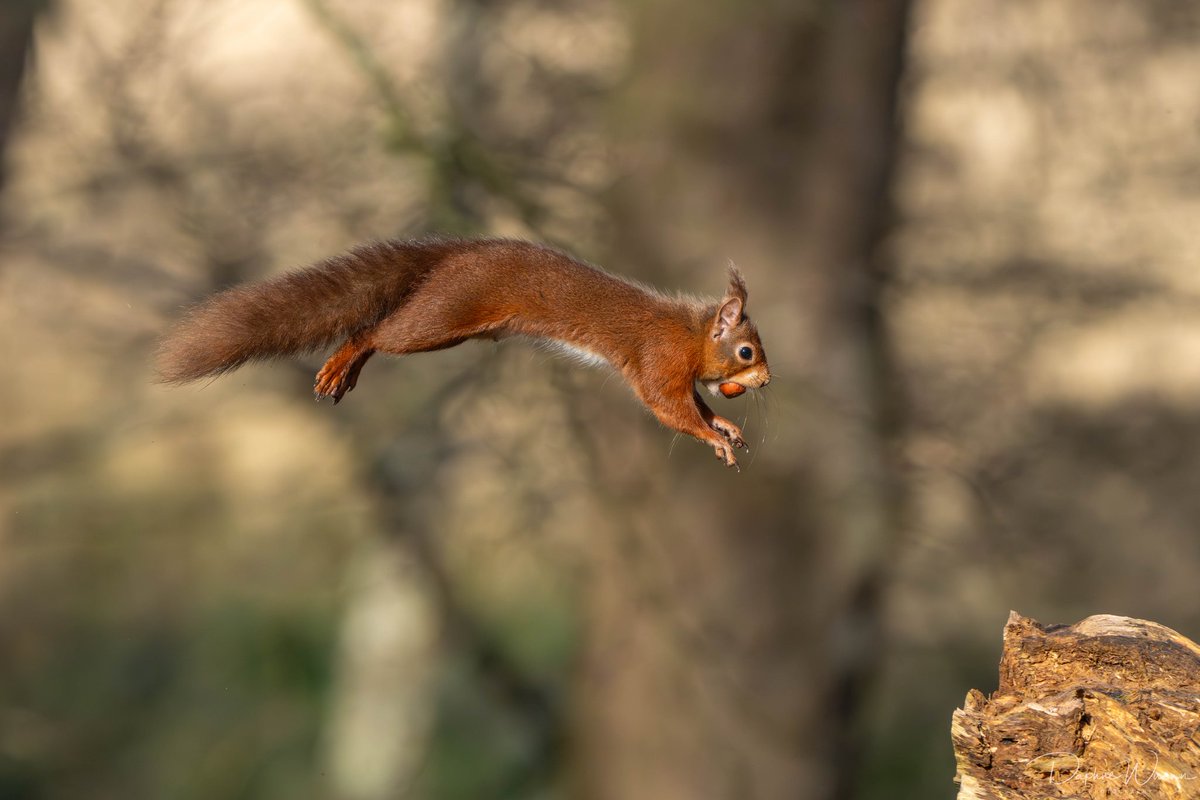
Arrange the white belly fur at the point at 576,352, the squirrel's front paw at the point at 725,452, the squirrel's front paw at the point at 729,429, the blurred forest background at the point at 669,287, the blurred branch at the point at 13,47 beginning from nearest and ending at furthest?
the squirrel's front paw at the point at 725,452 < the white belly fur at the point at 576,352 < the squirrel's front paw at the point at 729,429 < the blurred branch at the point at 13,47 < the blurred forest background at the point at 669,287

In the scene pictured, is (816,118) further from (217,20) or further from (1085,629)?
(1085,629)

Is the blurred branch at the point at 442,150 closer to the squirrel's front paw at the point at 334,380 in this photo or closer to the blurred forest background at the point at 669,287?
the blurred forest background at the point at 669,287

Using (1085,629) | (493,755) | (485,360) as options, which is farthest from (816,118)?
(493,755)

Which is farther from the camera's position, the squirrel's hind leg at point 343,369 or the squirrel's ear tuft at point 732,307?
the squirrel's ear tuft at point 732,307

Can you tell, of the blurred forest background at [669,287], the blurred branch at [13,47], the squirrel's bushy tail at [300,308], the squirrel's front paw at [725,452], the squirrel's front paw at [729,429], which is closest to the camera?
the squirrel's bushy tail at [300,308]

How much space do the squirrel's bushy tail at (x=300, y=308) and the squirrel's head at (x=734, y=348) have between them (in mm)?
517

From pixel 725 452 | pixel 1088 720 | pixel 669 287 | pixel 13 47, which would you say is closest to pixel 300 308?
pixel 725 452

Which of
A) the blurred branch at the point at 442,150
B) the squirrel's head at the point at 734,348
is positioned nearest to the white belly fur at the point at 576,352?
the squirrel's head at the point at 734,348

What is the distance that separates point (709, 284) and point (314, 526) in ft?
11.0

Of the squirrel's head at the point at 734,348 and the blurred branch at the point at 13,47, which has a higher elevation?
the blurred branch at the point at 13,47

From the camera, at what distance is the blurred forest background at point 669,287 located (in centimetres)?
541

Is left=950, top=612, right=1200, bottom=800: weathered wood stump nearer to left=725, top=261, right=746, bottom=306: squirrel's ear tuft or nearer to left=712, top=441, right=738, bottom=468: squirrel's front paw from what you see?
left=712, top=441, right=738, bottom=468: squirrel's front paw

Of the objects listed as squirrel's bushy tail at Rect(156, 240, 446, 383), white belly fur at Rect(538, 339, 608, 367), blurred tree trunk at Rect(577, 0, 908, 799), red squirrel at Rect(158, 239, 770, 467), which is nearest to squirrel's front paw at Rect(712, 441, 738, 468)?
red squirrel at Rect(158, 239, 770, 467)

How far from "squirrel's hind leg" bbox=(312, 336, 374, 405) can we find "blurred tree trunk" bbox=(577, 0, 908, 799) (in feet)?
10.1
